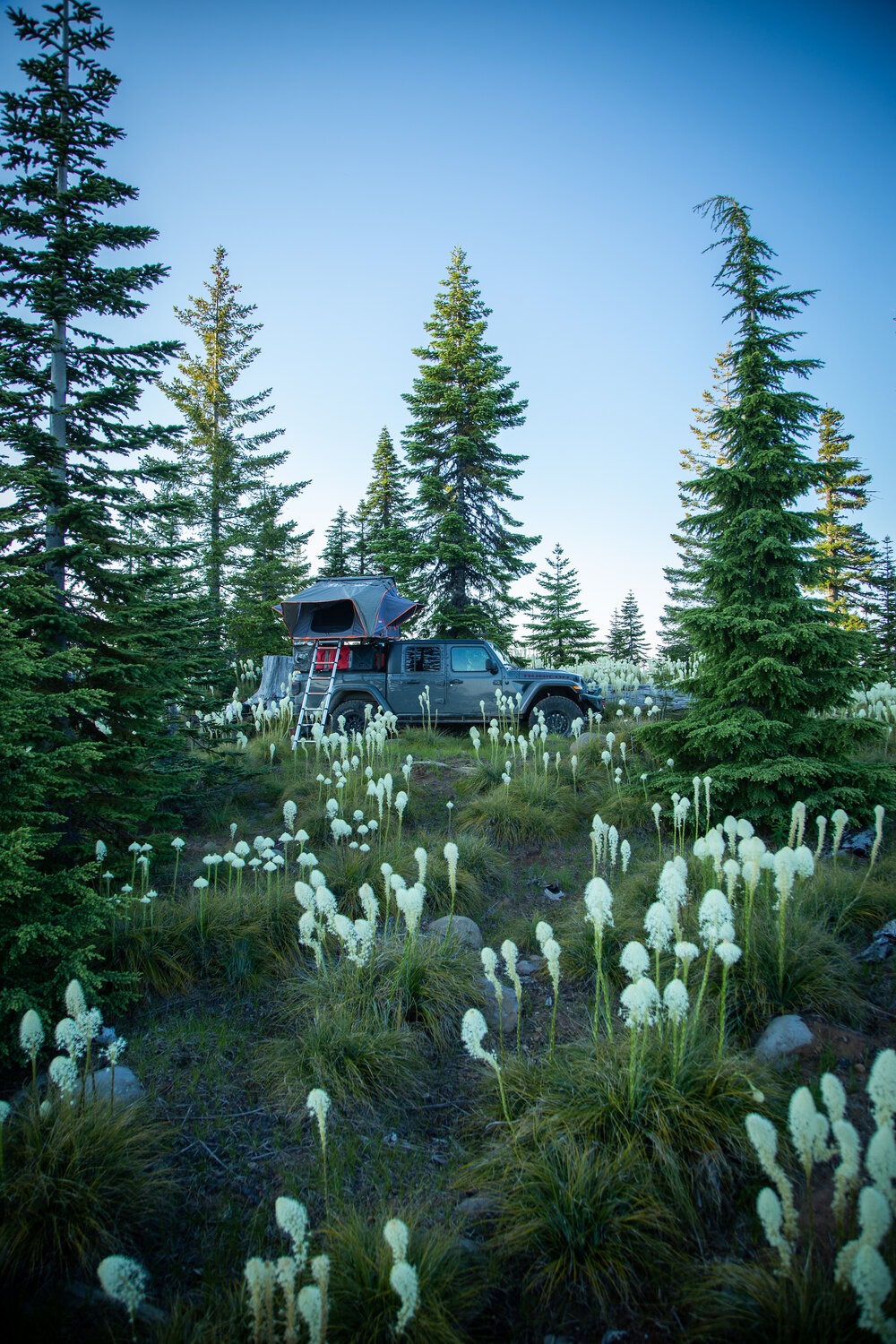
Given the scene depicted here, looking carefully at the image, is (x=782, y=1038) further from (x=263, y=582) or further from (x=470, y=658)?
(x=263, y=582)

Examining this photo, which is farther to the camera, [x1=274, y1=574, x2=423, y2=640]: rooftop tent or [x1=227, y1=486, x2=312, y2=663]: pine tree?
[x1=227, y1=486, x2=312, y2=663]: pine tree

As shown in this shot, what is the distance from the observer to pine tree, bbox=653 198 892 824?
6047 mm

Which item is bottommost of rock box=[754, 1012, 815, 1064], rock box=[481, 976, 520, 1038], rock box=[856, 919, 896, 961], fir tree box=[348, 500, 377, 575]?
rock box=[481, 976, 520, 1038]

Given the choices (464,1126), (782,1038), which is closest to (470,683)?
(782,1038)

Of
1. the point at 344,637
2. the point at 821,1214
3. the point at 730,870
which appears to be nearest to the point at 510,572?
the point at 344,637

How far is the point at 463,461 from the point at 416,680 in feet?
33.5

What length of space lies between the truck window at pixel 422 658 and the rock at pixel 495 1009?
8.06 metres

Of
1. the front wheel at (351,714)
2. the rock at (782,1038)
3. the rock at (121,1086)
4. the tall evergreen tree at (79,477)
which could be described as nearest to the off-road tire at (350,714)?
the front wheel at (351,714)

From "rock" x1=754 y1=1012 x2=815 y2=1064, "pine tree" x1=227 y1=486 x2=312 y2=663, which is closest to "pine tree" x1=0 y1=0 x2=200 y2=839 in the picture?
"rock" x1=754 y1=1012 x2=815 y2=1064

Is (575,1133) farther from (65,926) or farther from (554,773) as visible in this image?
(554,773)

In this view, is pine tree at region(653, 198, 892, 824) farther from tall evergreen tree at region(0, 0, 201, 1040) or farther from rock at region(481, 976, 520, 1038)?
tall evergreen tree at region(0, 0, 201, 1040)

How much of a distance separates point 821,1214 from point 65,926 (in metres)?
4.15

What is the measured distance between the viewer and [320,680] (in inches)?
477

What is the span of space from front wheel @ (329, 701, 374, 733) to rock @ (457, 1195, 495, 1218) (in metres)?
9.18
